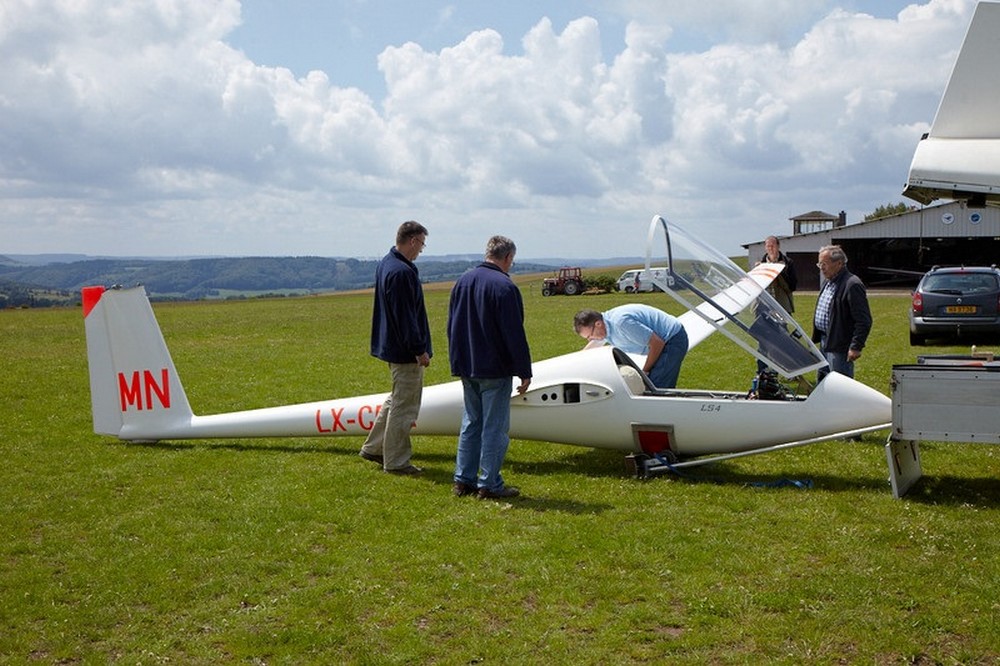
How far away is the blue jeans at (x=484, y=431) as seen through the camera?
720 centimetres

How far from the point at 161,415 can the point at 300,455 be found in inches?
63.4

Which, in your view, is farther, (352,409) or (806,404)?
(352,409)

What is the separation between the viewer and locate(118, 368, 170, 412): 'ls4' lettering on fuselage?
8914 mm

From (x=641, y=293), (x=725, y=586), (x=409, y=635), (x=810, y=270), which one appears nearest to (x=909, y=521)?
(x=725, y=586)

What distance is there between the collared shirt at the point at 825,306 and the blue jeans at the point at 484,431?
3.91m

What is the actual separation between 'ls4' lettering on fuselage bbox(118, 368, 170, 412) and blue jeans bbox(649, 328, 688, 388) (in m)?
5.06

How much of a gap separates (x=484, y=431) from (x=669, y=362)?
2494mm

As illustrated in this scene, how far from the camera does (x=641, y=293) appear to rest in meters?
55.4

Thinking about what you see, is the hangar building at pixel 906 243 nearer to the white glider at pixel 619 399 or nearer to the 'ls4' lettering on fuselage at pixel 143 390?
the white glider at pixel 619 399

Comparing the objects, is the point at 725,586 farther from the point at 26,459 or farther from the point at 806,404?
the point at 26,459

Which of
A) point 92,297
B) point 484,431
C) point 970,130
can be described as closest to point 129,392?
point 92,297

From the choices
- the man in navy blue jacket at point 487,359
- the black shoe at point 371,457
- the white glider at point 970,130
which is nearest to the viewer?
the white glider at point 970,130

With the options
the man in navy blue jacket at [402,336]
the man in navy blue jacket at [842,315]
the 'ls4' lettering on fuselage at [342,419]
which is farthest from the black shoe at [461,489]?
the man in navy blue jacket at [842,315]

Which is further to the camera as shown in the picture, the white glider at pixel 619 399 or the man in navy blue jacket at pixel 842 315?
the man in navy blue jacket at pixel 842 315
